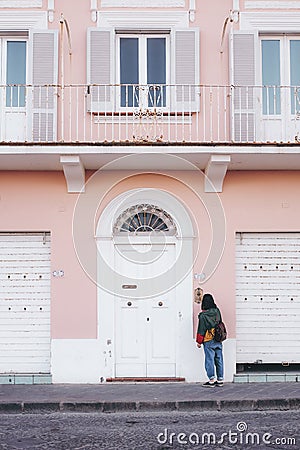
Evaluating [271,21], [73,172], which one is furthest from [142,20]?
[73,172]

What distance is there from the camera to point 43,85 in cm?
1454

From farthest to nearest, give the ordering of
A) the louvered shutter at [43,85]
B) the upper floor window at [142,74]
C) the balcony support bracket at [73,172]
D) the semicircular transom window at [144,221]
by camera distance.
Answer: the semicircular transom window at [144,221], the upper floor window at [142,74], the louvered shutter at [43,85], the balcony support bracket at [73,172]

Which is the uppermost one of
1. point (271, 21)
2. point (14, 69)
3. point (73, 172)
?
point (271, 21)

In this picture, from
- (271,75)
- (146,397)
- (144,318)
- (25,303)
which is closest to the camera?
(146,397)

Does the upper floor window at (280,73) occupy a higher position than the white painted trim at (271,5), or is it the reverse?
the white painted trim at (271,5)

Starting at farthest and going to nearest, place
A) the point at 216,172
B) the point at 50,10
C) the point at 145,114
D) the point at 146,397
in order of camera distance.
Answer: the point at 50,10
the point at 145,114
the point at 216,172
the point at 146,397

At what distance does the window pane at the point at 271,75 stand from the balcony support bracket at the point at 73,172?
3534 mm

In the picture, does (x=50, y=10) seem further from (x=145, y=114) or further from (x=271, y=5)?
(x=271, y=5)

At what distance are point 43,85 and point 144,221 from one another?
304cm

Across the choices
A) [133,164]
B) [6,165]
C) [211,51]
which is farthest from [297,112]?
[6,165]

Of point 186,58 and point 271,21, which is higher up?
point 271,21

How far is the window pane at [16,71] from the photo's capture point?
15008 mm

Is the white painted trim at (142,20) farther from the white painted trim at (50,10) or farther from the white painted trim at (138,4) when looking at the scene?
the white painted trim at (50,10)

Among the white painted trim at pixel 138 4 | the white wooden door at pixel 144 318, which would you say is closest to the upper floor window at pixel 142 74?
the white painted trim at pixel 138 4
